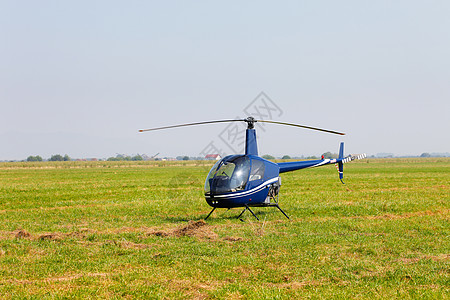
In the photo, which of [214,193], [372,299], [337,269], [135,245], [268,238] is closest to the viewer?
[372,299]

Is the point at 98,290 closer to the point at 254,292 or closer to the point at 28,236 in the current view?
the point at 254,292

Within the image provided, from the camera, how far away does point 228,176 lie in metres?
14.4

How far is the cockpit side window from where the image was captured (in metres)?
14.8

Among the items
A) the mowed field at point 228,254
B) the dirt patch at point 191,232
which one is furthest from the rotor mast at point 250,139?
the dirt patch at point 191,232

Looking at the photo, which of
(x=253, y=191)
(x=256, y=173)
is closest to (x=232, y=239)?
(x=253, y=191)

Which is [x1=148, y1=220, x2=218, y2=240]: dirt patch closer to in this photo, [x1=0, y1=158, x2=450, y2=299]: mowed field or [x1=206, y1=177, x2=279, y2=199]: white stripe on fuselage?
[x1=0, y1=158, x2=450, y2=299]: mowed field

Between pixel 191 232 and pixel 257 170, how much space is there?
11.8 ft

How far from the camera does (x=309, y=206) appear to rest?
18.6m

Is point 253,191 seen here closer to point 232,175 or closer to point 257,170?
point 257,170

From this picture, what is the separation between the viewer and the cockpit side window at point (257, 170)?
1477cm

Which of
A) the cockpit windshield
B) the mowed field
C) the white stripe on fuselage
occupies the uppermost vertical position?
the cockpit windshield

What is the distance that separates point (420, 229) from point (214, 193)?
20.3ft

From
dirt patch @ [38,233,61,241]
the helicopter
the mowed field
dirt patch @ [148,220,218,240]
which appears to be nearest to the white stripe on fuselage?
the helicopter

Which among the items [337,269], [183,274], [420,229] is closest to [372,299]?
[337,269]
